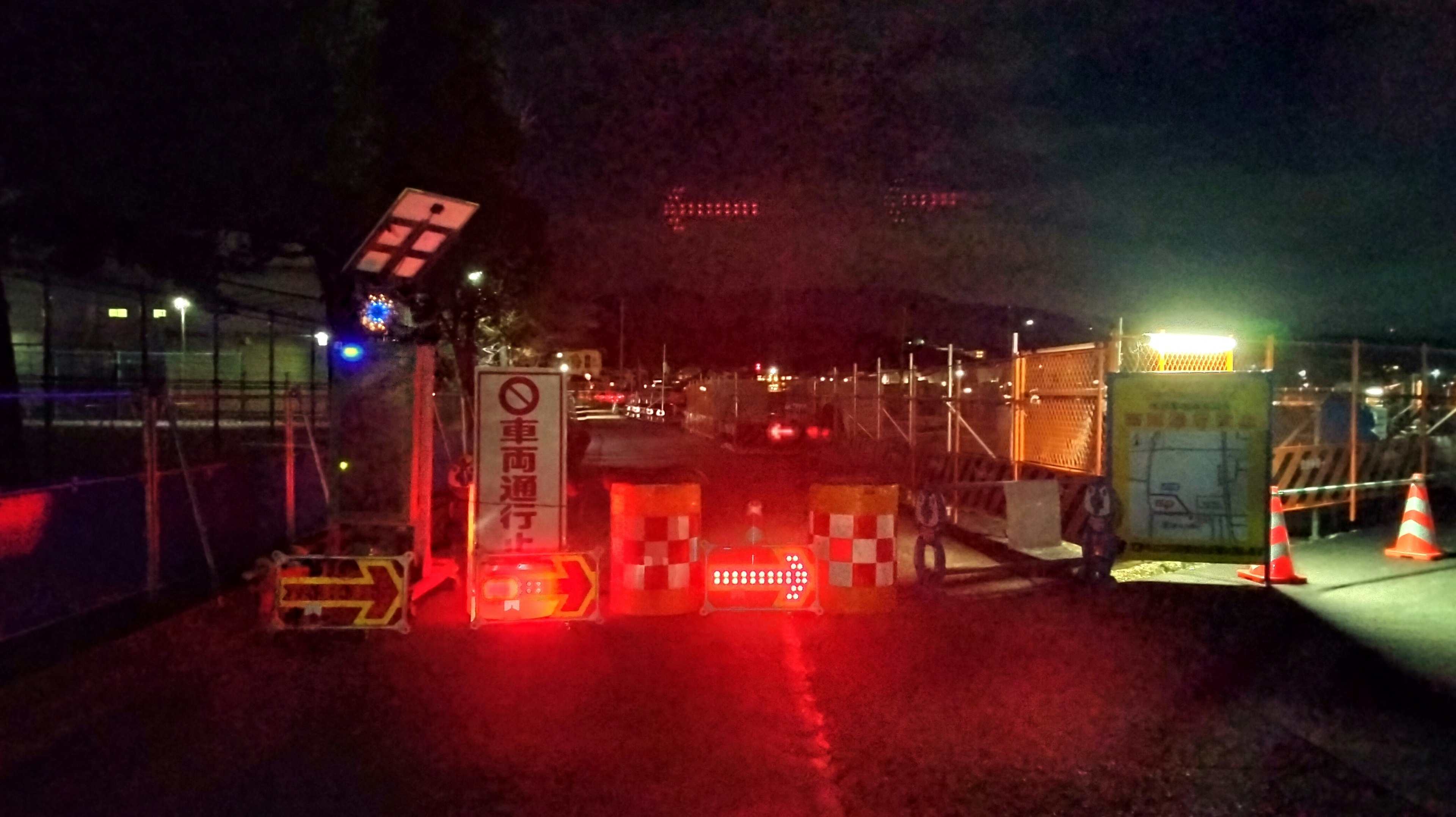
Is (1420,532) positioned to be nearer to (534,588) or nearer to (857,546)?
(857,546)

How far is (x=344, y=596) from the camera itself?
8852mm

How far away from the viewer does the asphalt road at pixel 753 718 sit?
5543 mm

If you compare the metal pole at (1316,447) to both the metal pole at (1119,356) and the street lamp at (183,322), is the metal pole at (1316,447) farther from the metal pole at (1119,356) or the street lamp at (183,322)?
the street lamp at (183,322)

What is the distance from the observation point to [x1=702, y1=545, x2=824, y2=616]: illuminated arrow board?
9344mm

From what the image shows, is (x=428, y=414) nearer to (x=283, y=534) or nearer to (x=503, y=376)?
(x=503, y=376)

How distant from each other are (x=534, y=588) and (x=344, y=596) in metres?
1.38

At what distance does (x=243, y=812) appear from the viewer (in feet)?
17.5

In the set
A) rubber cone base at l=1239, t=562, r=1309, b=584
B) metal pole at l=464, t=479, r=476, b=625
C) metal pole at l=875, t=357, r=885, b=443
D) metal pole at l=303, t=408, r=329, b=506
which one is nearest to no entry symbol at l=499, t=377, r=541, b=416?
metal pole at l=464, t=479, r=476, b=625

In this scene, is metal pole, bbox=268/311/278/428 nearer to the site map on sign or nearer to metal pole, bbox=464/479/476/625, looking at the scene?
metal pole, bbox=464/479/476/625

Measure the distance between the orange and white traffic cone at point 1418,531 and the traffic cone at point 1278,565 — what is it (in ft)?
6.23

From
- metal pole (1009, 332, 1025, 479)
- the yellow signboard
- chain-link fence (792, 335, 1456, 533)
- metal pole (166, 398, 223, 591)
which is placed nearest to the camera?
the yellow signboard

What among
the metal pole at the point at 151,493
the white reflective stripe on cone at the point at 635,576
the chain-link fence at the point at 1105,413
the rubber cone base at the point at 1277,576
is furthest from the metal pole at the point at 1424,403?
the metal pole at the point at 151,493

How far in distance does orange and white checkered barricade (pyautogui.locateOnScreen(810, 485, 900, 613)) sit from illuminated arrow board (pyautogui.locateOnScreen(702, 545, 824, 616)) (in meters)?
0.24

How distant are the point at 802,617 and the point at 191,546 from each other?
701cm
